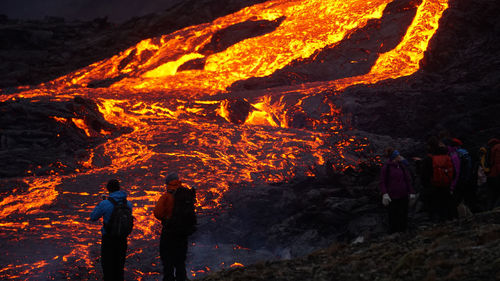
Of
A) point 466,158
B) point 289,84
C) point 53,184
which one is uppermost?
point 289,84

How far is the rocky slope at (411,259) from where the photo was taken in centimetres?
514

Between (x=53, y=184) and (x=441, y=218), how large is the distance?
11.6 metres

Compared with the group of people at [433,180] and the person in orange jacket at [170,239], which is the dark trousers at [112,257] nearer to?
the person in orange jacket at [170,239]

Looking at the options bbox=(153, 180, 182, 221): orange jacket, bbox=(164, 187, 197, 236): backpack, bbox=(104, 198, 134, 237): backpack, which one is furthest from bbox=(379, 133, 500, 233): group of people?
bbox=(104, 198, 134, 237): backpack

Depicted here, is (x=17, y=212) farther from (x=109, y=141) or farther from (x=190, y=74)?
(x=190, y=74)

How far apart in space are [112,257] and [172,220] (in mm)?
971

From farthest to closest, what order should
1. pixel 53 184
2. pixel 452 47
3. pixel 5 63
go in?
pixel 5 63, pixel 452 47, pixel 53 184

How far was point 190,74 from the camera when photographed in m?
26.6

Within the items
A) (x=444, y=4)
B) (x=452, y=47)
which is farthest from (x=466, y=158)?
(x=444, y=4)

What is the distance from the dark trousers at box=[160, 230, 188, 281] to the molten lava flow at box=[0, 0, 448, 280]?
2.88m

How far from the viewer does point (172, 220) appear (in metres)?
6.80

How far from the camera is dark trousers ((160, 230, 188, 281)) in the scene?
22.9 ft

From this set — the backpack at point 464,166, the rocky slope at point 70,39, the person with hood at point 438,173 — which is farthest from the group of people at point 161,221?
the rocky slope at point 70,39

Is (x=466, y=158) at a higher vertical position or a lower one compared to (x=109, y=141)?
Answer: lower
